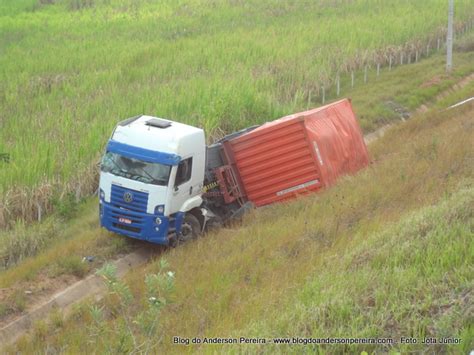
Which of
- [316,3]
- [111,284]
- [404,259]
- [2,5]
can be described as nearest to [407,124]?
[404,259]

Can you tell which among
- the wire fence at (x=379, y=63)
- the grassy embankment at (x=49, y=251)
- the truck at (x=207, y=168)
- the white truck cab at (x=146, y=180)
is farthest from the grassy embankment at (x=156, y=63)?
the truck at (x=207, y=168)

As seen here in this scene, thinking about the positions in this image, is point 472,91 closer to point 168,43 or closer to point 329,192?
point 168,43

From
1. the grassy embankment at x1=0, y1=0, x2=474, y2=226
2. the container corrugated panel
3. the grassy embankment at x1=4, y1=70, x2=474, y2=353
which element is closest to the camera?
the grassy embankment at x1=4, y1=70, x2=474, y2=353

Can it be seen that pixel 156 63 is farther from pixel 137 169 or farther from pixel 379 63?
pixel 137 169

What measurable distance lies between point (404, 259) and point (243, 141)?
Result: 8.32m

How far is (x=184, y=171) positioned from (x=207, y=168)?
1.81 metres

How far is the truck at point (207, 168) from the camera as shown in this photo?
13.8 metres

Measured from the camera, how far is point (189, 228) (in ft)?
48.1

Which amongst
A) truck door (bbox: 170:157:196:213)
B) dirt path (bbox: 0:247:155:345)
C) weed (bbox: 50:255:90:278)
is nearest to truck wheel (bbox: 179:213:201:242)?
truck door (bbox: 170:157:196:213)

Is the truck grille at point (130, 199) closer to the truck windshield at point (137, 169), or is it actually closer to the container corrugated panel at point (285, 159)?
the truck windshield at point (137, 169)

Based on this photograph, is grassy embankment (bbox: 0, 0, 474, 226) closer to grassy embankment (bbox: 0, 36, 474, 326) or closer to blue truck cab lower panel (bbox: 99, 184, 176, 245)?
grassy embankment (bbox: 0, 36, 474, 326)

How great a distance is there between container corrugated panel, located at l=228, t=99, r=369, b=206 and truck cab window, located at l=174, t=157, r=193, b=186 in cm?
188

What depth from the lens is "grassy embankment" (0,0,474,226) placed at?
17062 millimetres

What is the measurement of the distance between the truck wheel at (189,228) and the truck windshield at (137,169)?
1.19 meters
